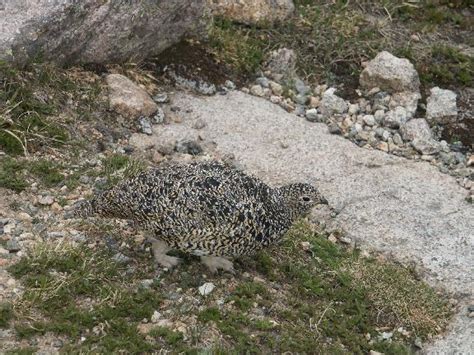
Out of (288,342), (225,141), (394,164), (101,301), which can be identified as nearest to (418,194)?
(394,164)

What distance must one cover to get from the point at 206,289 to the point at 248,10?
5.49m

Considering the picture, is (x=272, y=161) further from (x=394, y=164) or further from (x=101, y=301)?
(x=101, y=301)

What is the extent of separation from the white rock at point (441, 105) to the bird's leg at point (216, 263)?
4.21 metres

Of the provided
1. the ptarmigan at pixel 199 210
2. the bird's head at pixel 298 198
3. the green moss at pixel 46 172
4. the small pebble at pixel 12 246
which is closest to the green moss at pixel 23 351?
the small pebble at pixel 12 246

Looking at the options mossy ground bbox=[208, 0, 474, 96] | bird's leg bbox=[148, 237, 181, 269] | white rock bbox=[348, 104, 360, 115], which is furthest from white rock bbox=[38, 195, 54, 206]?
white rock bbox=[348, 104, 360, 115]

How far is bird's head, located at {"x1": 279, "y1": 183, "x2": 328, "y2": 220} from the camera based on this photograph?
23.4ft

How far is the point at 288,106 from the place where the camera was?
33.0ft

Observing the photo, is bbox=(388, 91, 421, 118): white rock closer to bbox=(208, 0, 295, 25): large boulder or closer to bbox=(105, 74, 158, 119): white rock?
bbox=(208, 0, 295, 25): large boulder

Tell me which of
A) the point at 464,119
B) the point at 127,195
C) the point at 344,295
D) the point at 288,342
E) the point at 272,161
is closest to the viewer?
the point at 288,342

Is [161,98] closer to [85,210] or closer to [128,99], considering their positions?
[128,99]

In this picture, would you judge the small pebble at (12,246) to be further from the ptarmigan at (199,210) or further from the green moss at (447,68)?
the green moss at (447,68)

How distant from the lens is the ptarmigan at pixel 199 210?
20.6 feet

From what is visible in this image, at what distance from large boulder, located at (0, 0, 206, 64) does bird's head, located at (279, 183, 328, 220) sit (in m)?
3.28

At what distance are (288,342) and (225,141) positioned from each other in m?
3.47
